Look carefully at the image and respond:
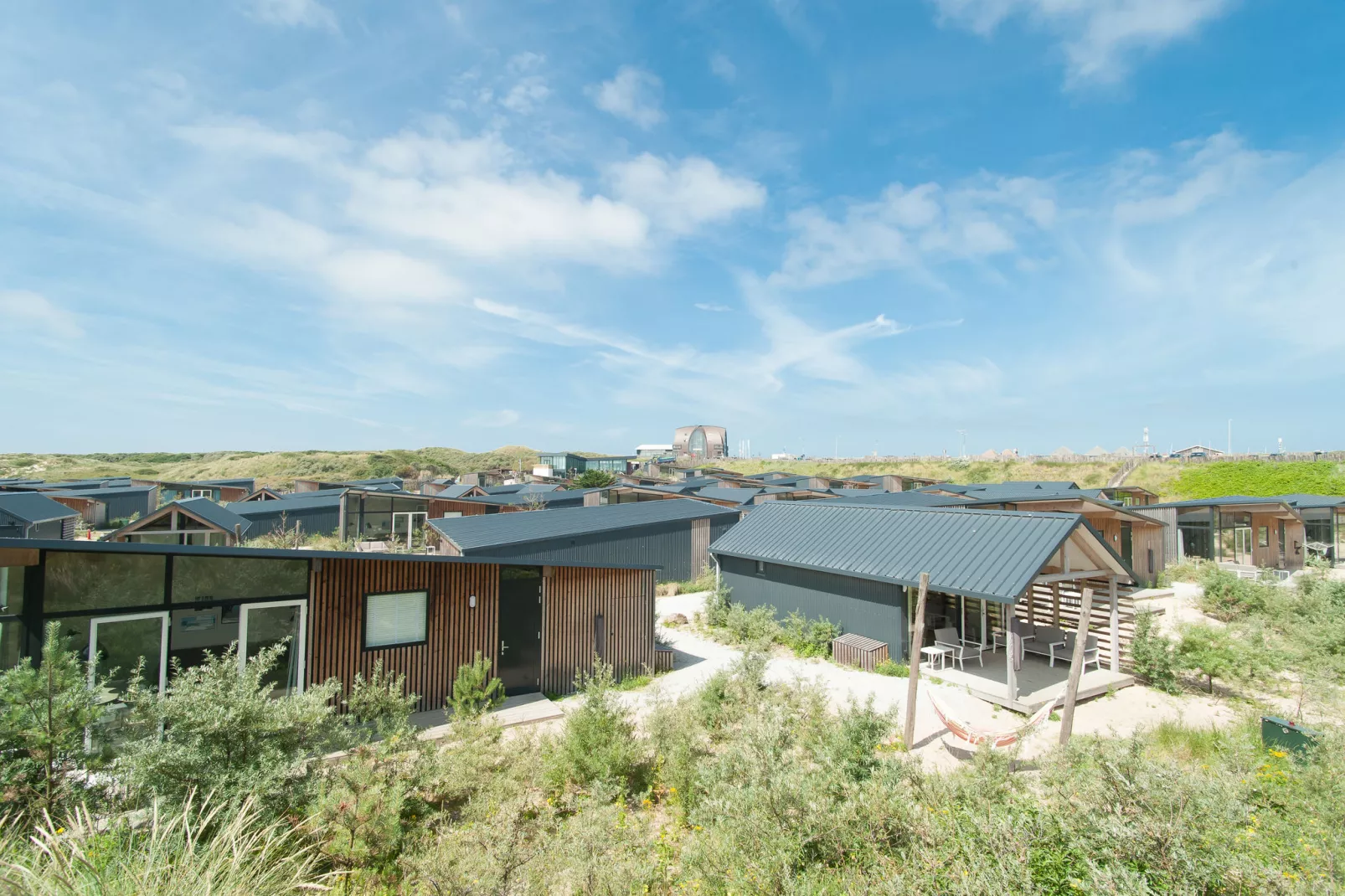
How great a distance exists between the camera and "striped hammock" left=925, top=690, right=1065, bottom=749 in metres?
7.84

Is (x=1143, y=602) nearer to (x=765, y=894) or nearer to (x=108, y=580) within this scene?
(x=765, y=894)

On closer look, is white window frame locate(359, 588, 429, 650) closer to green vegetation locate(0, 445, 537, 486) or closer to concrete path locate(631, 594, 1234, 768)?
concrete path locate(631, 594, 1234, 768)

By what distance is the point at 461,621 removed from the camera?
995 centimetres

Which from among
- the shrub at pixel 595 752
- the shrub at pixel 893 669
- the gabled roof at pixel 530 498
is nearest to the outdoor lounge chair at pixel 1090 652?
the shrub at pixel 893 669

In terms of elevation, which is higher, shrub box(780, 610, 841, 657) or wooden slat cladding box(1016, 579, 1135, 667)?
wooden slat cladding box(1016, 579, 1135, 667)

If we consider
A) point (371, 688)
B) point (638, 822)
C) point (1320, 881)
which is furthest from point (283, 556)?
point (1320, 881)

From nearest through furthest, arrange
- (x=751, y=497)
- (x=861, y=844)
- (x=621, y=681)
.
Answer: (x=861, y=844) → (x=621, y=681) → (x=751, y=497)

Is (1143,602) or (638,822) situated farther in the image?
(1143,602)

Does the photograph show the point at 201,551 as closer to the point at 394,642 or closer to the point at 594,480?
the point at 394,642

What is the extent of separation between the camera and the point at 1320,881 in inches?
147

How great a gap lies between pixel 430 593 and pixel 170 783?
15.1ft

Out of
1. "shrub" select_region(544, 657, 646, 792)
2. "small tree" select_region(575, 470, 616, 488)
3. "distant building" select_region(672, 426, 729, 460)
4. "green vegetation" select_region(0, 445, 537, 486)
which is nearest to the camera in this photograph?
"shrub" select_region(544, 657, 646, 792)

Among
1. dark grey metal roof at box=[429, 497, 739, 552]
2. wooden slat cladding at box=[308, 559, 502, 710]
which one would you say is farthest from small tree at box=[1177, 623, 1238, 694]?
dark grey metal roof at box=[429, 497, 739, 552]

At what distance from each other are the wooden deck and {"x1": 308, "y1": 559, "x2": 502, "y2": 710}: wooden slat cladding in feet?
29.2
